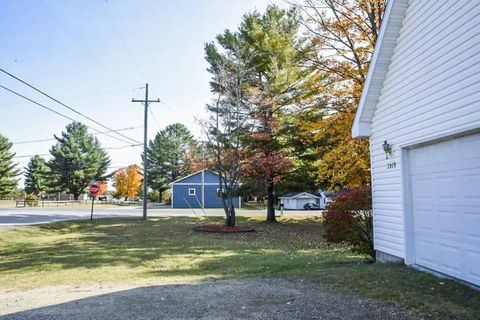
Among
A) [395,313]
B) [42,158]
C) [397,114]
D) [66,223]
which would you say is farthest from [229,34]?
[42,158]

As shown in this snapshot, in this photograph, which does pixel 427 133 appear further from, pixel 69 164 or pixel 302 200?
pixel 69 164

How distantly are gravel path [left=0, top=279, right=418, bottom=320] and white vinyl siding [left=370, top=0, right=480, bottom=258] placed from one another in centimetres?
264

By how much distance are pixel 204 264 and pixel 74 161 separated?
54.1 meters

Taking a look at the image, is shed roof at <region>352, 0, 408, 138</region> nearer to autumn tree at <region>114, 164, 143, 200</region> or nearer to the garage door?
the garage door

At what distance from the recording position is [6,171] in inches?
2267

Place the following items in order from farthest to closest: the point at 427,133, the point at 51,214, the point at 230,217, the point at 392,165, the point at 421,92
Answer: the point at 51,214 → the point at 230,217 → the point at 392,165 → the point at 421,92 → the point at 427,133

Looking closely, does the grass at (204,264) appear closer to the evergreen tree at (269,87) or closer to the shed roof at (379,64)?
the shed roof at (379,64)

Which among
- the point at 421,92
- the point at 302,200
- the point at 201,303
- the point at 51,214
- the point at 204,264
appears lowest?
the point at 204,264

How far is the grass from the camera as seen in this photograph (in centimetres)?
535

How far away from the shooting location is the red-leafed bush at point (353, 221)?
915 centimetres

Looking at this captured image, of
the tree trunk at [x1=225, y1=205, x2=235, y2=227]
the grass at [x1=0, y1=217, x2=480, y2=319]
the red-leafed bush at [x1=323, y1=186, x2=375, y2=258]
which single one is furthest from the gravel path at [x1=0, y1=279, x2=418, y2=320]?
the tree trunk at [x1=225, y1=205, x2=235, y2=227]

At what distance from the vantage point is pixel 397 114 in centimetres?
753

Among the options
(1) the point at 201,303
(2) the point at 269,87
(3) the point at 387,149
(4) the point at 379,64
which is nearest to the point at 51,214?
(2) the point at 269,87

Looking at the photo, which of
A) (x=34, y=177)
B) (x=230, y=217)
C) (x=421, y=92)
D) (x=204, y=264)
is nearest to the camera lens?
(x=421, y=92)
